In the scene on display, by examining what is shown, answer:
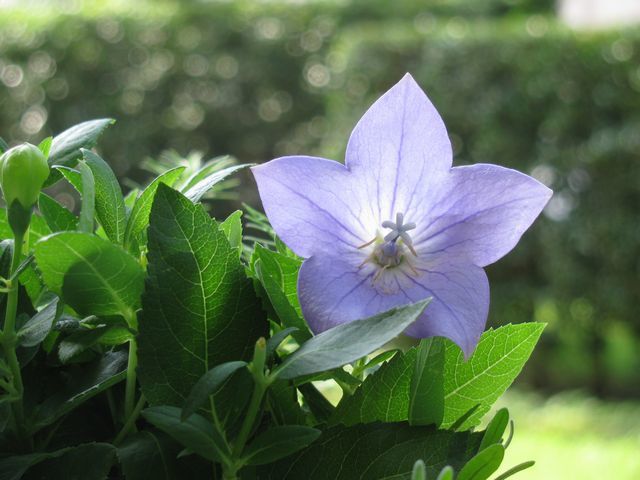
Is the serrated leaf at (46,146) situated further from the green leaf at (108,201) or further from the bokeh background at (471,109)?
the bokeh background at (471,109)

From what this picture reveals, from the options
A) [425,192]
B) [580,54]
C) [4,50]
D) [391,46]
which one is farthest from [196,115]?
[425,192]

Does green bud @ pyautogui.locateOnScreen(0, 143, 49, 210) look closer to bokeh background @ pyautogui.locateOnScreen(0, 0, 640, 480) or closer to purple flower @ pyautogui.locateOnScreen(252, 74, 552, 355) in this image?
purple flower @ pyautogui.locateOnScreen(252, 74, 552, 355)

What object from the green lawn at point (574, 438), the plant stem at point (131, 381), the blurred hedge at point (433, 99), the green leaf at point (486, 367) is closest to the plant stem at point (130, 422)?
the plant stem at point (131, 381)

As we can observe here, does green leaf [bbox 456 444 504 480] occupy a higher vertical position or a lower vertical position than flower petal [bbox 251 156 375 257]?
lower

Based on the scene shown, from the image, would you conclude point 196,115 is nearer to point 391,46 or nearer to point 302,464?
point 391,46

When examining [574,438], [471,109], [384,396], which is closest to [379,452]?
[384,396]

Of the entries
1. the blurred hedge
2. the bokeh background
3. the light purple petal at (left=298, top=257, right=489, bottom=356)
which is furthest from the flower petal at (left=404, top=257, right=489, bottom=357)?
the blurred hedge
